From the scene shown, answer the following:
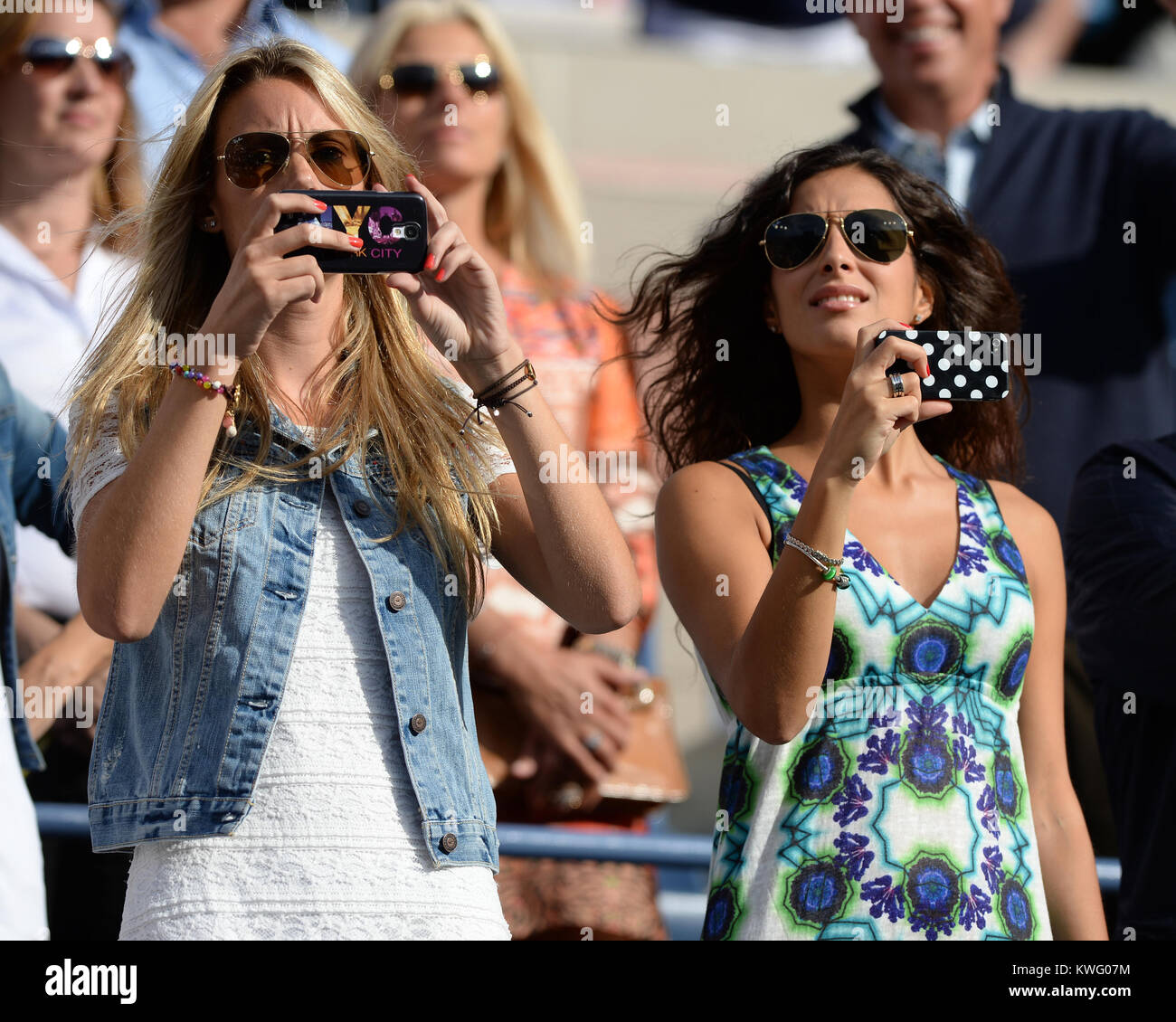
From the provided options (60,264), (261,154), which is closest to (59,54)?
(60,264)

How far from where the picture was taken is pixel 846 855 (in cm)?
255

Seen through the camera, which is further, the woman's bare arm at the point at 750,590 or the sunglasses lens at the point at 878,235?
the sunglasses lens at the point at 878,235

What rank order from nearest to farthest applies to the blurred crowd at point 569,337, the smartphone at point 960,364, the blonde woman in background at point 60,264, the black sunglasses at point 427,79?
the smartphone at point 960,364 → the blurred crowd at point 569,337 → the blonde woman in background at point 60,264 → the black sunglasses at point 427,79

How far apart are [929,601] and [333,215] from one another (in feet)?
3.64

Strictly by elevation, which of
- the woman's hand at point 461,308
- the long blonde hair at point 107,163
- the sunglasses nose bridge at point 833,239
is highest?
the long blonde hair at point 107,163

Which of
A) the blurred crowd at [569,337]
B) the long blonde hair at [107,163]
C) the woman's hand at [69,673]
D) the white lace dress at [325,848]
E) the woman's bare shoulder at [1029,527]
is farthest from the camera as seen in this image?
the long blonde hair at [107,163]

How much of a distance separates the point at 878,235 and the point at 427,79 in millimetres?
1697

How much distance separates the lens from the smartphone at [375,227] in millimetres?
2377

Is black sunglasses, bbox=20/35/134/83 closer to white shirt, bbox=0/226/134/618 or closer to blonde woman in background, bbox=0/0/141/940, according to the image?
blonde woman in background, bbox=0/0/141/940

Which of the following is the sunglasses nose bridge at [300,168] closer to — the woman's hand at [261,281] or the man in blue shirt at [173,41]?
the woman's hand at [261,281]

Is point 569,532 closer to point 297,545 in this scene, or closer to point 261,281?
point 297,545

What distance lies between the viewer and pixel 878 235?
2.94 meters

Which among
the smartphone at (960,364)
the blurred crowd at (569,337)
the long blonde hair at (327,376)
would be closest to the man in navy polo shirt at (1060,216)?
the blurred crowd at (569,337)
